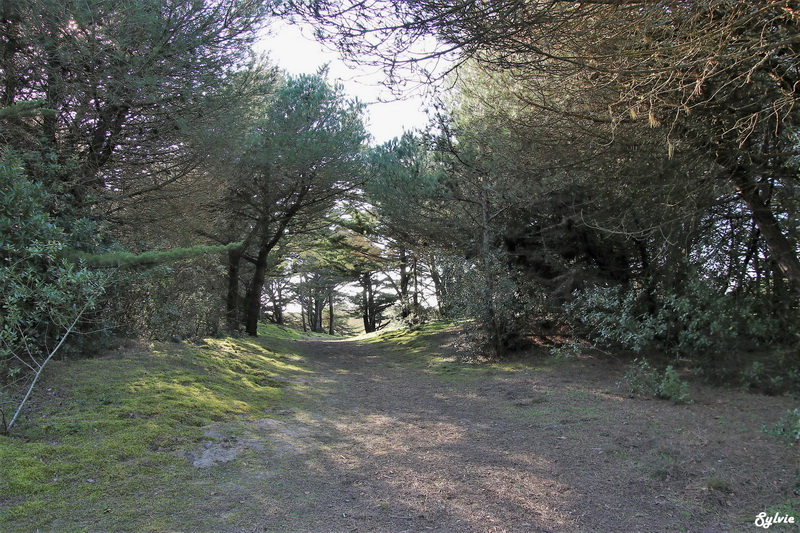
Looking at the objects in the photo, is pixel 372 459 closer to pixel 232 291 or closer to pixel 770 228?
pixel 770 228

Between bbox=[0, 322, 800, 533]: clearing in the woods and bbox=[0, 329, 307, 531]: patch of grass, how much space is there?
0.6 inches

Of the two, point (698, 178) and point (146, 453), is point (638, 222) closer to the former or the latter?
point (698, 178)

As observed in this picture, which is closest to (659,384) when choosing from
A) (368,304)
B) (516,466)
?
(516,466)

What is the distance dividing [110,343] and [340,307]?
102 feet

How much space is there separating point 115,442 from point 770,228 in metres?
7.48

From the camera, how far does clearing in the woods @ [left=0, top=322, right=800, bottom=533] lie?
9.65ft

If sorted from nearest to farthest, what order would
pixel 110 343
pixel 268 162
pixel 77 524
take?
pixel 77 524, pixel 110 343, pixel 268 162

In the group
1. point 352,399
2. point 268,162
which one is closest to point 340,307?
point 268,162

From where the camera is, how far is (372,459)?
4227 millimetres

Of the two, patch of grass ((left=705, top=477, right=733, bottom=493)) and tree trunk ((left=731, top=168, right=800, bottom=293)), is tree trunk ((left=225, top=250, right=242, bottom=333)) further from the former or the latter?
patch of grass ((left=705, top=477, right=733, bottom=493))

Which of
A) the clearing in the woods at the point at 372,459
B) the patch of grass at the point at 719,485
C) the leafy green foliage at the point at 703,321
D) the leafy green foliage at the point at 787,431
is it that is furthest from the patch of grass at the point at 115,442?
the leafy green foliage at the point at 703,321

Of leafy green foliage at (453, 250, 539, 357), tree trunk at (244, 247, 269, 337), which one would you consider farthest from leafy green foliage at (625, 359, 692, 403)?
tree trunk at (244, 247, 269, 337)

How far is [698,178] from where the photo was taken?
18.6ft

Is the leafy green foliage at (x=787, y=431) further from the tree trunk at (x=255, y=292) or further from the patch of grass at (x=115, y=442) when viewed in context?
the tree trunk at (x=255, y=292)
